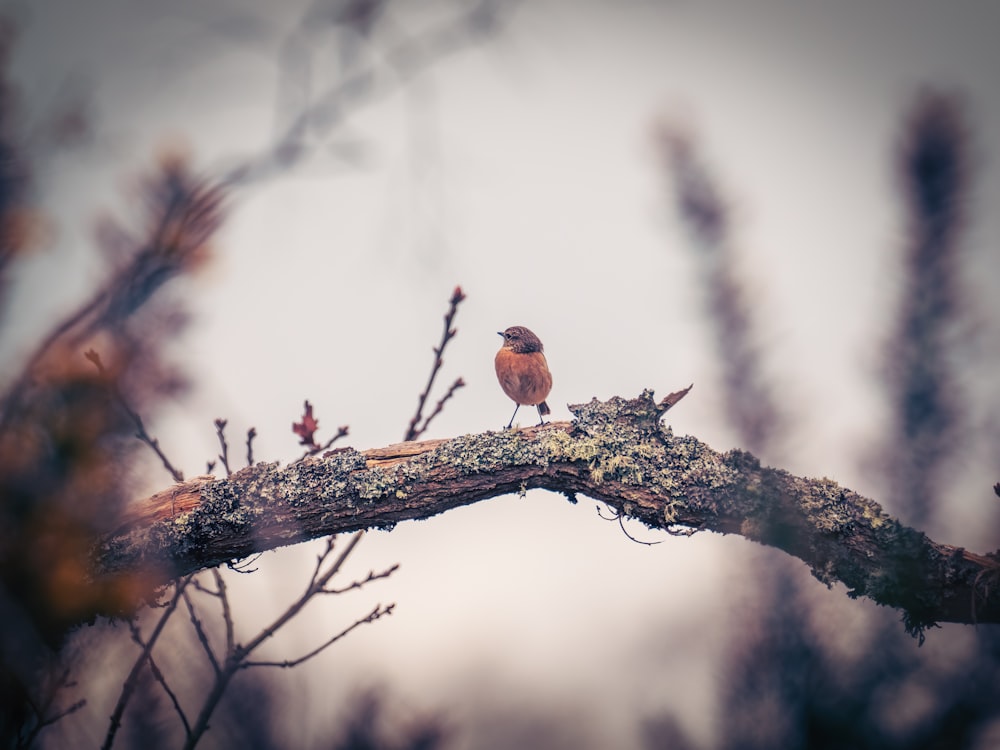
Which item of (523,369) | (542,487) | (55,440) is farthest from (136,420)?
(523,369)

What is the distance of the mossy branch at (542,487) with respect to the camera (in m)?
2.67

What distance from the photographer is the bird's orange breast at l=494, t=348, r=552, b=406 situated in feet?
12.2

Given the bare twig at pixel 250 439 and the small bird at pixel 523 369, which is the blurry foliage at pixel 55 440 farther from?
the small bird at pixel 523 369

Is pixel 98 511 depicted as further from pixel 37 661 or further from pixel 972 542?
pixel 972 542

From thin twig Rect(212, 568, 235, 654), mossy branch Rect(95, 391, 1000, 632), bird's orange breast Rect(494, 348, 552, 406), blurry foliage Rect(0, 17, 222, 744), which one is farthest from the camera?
bird's orange breast Rect(494, 348, 552, 406)

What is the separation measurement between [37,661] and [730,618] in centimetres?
244

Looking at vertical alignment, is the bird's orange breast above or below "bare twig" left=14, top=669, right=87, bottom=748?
above

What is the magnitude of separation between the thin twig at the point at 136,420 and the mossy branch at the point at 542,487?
0.19 meters

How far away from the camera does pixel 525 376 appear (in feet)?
12.1

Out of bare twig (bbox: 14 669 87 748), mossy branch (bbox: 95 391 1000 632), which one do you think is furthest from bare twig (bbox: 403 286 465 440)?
bare twig (bbox: 14 669 87 748)

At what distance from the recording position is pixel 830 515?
8.82 feet

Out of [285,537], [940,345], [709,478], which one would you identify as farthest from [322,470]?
[940,345]

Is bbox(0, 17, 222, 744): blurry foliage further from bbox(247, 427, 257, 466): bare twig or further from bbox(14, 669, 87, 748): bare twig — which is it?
bbox(247, 427, 257, 466): bare twig

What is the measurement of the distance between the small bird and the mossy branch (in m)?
0.58
